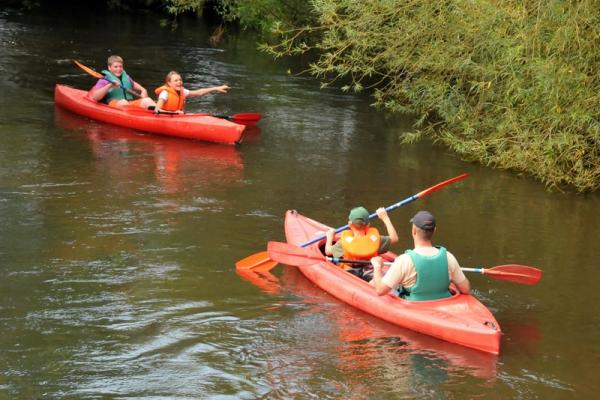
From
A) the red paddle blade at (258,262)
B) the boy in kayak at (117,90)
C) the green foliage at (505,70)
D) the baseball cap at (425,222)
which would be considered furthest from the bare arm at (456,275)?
the boy in kayak at (117,90)

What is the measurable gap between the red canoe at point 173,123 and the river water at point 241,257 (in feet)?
0.42

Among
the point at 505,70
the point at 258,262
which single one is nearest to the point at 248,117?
the point at 505,70

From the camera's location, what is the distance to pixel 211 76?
51.8ft

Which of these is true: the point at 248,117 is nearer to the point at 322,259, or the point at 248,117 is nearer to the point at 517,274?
the point at 322,259

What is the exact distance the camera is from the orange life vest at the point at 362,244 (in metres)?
7.09

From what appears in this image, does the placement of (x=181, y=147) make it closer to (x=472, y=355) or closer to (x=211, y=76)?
(x=211, y=76)

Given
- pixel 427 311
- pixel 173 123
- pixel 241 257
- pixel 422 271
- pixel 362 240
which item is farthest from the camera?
pixel 173 123

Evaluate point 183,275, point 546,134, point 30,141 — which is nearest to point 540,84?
point 546,134

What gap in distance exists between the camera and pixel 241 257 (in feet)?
25.8

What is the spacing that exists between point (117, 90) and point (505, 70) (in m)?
4.70

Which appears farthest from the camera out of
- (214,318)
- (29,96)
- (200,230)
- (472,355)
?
(29,96)

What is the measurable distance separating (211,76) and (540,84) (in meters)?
7.15

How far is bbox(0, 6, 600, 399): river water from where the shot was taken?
19.5 feet

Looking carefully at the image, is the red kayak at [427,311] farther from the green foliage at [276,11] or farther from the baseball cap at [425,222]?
the green foliage at [276,11]
